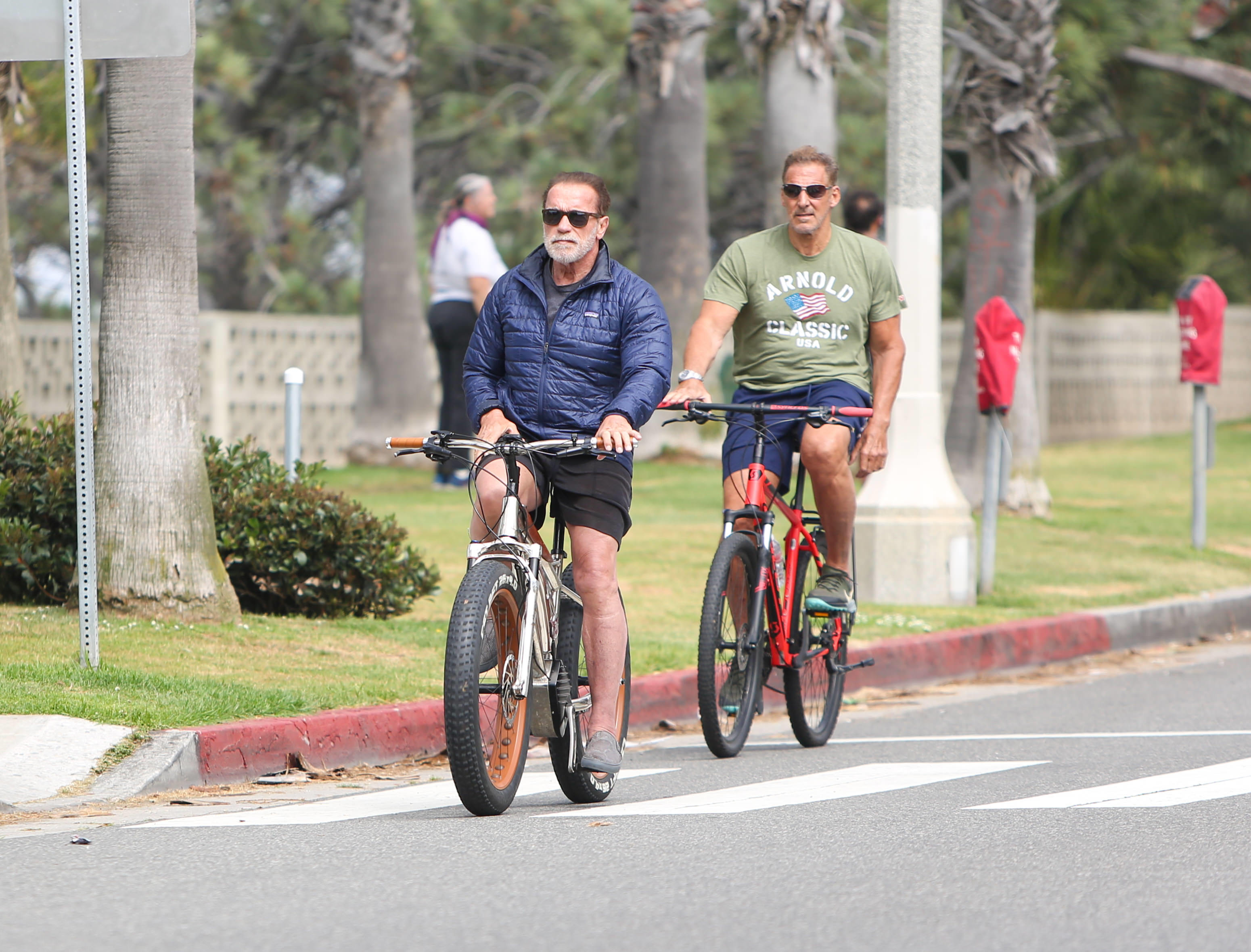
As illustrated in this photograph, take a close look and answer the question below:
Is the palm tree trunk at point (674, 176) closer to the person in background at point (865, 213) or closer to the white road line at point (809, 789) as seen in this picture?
the person in background at point (865, 213)

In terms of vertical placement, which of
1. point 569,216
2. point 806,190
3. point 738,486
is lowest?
point 738,486

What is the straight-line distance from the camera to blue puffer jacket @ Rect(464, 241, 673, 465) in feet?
19.7

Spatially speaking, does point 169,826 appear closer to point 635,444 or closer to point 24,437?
point 635,444

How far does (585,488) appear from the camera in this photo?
5.93 m

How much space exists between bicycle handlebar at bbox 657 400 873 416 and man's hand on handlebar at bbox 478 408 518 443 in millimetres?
810

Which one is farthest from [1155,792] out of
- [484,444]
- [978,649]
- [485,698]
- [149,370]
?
[149,370]

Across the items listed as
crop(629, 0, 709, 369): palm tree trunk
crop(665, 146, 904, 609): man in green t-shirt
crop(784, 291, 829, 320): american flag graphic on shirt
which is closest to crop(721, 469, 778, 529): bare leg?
crop(665, 146, 904, 609): man in green t-shirt

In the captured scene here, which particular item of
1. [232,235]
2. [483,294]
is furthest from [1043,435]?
[483,294]

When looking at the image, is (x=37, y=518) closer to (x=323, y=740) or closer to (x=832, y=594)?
(x=323, y=740)

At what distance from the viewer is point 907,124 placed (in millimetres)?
10594

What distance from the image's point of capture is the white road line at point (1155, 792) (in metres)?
5.90

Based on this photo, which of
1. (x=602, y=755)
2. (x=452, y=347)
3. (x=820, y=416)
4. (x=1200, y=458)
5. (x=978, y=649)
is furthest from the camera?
A: (x=452, y=347)

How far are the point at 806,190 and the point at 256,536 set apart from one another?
3.07 metres

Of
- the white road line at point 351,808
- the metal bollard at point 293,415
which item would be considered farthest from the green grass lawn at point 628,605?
the metal bollard at point 293,415
